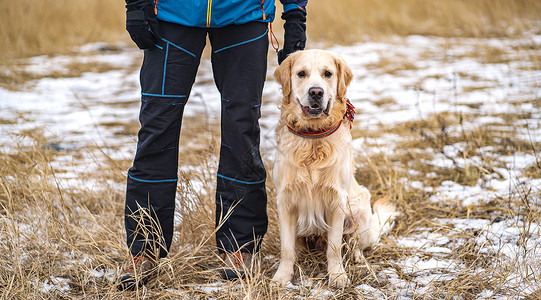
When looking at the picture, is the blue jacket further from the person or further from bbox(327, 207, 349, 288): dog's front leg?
bbox(327, 207, 349, 288): dog's front leg

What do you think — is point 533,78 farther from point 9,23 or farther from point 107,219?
point 9,23

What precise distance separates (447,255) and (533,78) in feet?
14.8

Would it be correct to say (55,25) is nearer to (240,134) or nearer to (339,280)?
(240,134)

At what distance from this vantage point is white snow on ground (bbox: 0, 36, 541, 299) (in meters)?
2.54

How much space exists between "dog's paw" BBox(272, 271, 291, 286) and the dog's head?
81cm

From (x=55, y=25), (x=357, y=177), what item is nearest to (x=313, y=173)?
(x=357, y=177)

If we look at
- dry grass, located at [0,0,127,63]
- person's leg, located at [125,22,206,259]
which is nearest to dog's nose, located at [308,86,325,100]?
person's leg, located at [125,22,206,259]

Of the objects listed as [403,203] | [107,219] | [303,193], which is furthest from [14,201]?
[403,203]

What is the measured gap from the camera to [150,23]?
7.11ft

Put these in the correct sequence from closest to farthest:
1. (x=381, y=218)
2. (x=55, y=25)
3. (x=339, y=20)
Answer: (x=381, y=218) → (x=55, y=25) → (x=339, y=20)

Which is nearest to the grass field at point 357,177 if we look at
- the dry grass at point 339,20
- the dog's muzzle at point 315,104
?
the dry grass at point 339,20

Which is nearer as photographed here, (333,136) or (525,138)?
(333,136)

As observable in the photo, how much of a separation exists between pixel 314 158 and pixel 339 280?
653mm

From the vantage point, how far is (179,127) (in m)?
2.38
